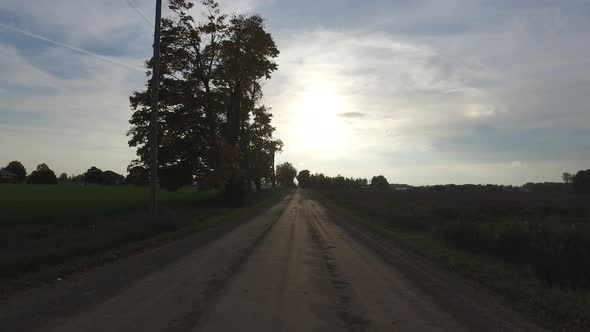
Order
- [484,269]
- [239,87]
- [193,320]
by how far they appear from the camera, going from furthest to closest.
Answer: [239,87]
[484,269]
[193,320]

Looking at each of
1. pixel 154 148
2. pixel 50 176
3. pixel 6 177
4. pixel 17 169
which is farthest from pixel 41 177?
pixel 154 148

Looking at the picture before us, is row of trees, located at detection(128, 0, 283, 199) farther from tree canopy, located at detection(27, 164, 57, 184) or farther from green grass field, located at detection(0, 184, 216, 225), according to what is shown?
tree canopy, located at detection(27, 164, 57, 184)

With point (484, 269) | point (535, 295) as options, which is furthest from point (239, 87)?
point (535, 295)

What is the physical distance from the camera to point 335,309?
7.25m

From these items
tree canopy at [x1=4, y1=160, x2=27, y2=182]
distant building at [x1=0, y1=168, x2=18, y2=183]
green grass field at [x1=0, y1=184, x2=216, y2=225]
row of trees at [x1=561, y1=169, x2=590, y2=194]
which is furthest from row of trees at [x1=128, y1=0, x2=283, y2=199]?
tree canopy at [x1=4, y1=160, x2=27, y2=182]

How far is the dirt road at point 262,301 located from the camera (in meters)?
6.31

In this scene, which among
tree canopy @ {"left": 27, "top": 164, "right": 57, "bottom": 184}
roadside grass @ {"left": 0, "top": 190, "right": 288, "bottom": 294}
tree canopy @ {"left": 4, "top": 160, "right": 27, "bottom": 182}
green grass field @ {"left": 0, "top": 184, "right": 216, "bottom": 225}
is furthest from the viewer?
tree canopy @ {"left": 4, "top": 160, "right": 27, "bottom": 182}

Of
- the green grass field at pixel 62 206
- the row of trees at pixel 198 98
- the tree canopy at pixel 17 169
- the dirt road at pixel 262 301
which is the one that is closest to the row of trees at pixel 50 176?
the tree canopy at pixel 17 169

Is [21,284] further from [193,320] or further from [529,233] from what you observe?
[529,233]

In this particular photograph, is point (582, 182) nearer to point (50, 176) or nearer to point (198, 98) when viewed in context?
point (198, 98)

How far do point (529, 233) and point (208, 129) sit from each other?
88.5 ft

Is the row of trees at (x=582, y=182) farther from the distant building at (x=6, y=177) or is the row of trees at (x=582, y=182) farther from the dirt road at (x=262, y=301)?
the distant building at (x=6, y=177)

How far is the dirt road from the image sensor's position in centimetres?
631

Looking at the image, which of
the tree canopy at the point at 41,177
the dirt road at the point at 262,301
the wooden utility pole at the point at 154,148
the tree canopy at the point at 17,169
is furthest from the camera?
the tree canopy at the point at 17,169
